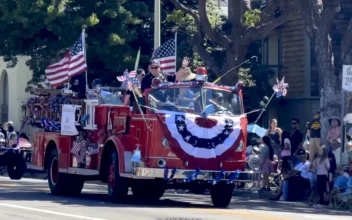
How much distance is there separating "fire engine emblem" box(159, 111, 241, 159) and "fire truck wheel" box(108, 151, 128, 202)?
4.50 ft

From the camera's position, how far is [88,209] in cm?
1708

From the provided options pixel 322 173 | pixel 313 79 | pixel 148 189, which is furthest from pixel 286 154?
pixel 313 79

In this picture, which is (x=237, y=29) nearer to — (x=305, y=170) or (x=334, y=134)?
(x=334, y=134)

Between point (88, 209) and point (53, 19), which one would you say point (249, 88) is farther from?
point (88, 209)

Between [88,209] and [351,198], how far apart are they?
709 cm

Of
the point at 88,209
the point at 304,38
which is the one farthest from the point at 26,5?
the point at 88,209

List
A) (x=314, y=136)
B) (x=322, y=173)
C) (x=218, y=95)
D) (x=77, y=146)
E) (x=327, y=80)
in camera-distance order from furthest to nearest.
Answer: (x=314, y=136) < (x=327, y=80) < (x=322, y=173) < (x=77, y=146) < (x=218, y=95)

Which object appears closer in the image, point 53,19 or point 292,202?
point 292,202

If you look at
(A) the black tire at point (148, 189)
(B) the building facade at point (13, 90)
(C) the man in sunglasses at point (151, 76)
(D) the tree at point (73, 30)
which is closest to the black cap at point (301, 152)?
(A) the black tire at point (148, 189)

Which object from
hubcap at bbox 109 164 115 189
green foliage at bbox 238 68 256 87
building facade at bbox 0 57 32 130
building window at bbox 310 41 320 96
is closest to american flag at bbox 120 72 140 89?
hubcap at bbox 109 164 115 189

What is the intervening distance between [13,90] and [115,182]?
31.7 metres

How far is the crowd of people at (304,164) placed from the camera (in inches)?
872

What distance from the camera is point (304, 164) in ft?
76.3

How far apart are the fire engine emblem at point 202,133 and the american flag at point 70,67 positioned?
4.35 m
